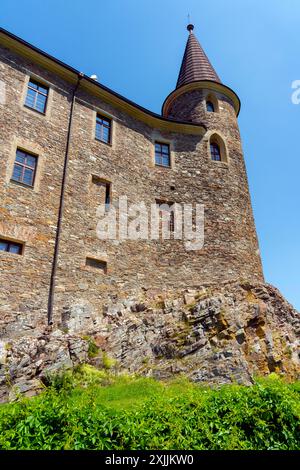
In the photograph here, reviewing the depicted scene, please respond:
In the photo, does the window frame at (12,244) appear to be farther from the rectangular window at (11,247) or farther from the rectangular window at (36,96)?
the rectangular window at (36,96)

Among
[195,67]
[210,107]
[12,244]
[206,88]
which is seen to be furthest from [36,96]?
[195,67]

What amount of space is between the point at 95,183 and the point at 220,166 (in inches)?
302

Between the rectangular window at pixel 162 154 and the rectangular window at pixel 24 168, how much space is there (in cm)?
703

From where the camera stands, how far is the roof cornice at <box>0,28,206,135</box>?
1512cm

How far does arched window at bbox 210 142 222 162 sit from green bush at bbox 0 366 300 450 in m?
16.2

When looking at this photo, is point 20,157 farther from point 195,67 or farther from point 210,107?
point 195,67

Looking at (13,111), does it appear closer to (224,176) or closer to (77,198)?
(77,198)

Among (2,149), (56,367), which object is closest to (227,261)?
(56,367)

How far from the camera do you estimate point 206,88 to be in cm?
2125

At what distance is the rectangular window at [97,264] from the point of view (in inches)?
550

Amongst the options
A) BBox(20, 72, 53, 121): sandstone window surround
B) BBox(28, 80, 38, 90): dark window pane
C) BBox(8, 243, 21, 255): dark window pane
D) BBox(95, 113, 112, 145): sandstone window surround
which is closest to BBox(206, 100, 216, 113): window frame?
BBox(95, 113, 112, 145): sandstone window surround

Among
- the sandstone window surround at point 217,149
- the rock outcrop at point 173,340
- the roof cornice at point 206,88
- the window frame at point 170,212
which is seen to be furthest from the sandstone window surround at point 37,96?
the sandstone window surround at point 217,149

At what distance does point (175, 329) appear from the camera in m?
12.1

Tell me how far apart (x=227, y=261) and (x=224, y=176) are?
17.2ft
